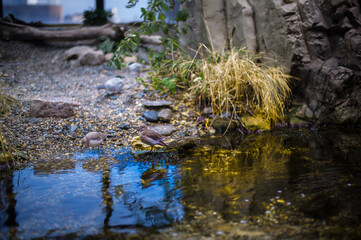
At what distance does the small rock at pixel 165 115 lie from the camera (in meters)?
5.48

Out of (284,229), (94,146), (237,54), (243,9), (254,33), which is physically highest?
(243,9)

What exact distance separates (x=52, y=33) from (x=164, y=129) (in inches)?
216

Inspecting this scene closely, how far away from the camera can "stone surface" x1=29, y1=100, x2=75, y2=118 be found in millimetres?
5113

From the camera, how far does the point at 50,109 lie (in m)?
5.18

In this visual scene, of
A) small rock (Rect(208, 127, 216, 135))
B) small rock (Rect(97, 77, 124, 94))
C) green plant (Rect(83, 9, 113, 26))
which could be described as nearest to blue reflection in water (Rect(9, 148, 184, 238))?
small rock (Rect(208, 127, 216, 135))

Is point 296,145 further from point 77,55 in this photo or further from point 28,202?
point 77,55

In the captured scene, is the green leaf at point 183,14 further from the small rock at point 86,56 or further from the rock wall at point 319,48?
the small rock at point 86,56

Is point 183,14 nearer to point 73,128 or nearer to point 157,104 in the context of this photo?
point 157,104

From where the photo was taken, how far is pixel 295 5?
566 centimetres

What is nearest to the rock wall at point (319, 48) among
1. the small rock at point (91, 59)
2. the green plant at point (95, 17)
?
the small rock at point (91, 59)

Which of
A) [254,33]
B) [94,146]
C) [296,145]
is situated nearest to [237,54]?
[254,33]

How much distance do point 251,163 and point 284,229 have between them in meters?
1.51

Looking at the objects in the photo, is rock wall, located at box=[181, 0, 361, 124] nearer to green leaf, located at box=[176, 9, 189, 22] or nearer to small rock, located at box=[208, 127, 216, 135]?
green leaf, located at box=[176, 9, 189, 22]

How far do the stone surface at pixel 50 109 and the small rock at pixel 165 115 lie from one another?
1.44m
